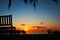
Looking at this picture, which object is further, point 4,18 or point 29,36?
point 4,18

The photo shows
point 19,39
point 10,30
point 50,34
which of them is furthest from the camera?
point 10,30

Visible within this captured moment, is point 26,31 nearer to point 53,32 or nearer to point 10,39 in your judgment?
point 10,39

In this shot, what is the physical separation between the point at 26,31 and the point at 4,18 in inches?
53.1

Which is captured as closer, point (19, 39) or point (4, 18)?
point (19, 39)

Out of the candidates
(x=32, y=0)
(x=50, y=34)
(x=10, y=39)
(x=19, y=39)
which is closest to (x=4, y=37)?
(x=10, y=39)

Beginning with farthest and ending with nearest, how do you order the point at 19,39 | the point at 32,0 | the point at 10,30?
the point at 10,30 < the point at 19,39 < the point at 32,0

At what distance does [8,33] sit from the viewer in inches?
280

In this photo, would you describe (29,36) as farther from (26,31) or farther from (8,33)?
(8,33)

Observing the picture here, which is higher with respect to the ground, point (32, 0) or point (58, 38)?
point (32, 0)

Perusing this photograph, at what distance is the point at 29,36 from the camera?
20.5 ft

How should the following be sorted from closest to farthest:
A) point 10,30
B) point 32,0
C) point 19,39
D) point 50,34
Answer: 1. point 32,0
2. point 19,39
3. point 50,34
4. point 10,30

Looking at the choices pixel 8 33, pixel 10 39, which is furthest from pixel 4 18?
pixel 10 39

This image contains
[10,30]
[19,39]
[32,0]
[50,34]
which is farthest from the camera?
[10,30]

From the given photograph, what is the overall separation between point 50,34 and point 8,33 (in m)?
2.02
